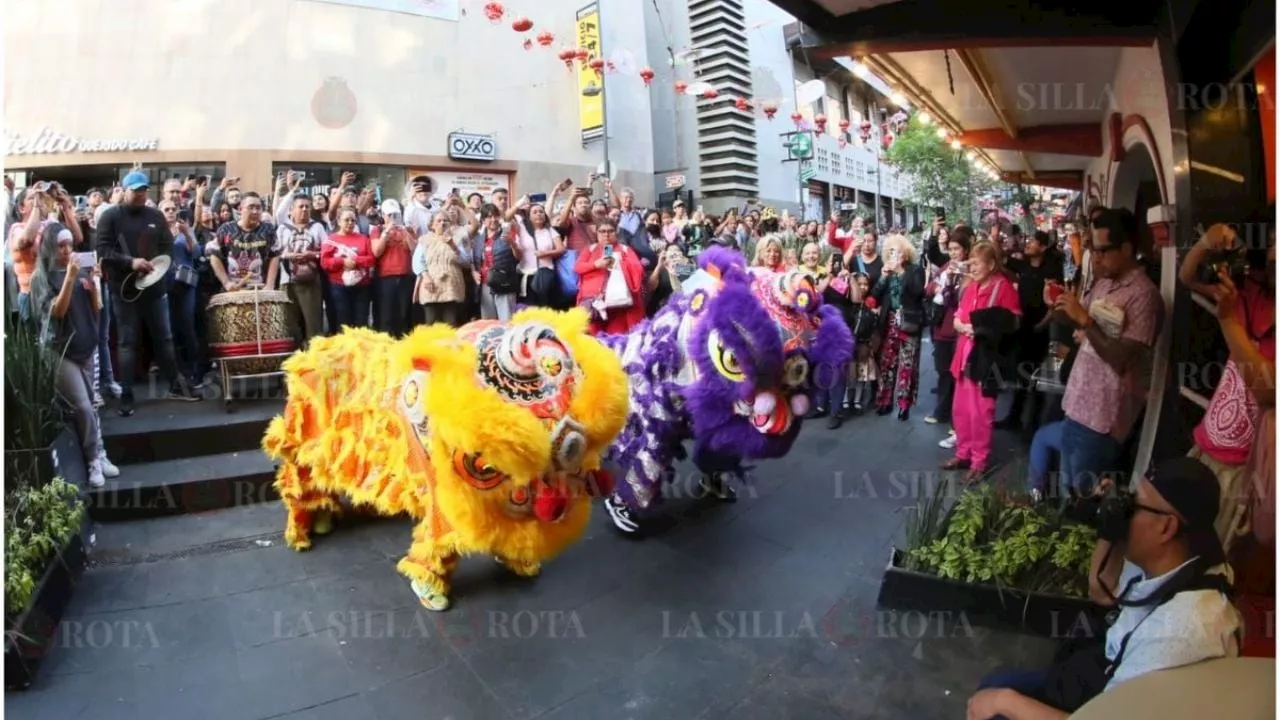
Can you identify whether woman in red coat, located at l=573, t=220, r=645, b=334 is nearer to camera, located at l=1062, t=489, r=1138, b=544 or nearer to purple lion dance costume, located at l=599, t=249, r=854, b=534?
purple lion dance costume, located at l=599, t=249, r=854, b=534

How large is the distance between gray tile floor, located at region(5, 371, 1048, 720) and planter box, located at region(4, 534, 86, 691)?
62mm

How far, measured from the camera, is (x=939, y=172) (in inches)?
661

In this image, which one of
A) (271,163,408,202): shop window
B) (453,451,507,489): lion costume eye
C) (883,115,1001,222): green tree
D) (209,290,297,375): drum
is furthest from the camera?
(883,115,1001,222): green tree

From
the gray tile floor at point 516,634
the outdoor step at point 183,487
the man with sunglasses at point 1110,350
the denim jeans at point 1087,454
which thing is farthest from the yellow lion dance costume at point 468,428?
the denim jeans at point 1087,454

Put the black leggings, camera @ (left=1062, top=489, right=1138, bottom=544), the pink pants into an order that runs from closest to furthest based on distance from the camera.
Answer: camera @ (left=1062, top=489, right=1138, bottom=544) → the pink pants → the black leggings

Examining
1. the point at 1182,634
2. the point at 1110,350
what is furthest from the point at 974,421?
the point at 1182,634

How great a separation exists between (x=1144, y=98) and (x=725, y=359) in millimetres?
2966

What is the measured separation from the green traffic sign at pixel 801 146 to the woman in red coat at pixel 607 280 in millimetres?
15632

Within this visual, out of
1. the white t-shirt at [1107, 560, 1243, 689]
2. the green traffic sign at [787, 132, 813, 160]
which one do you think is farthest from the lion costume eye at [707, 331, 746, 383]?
the green traffic sign at [787, 132, 813, 160]

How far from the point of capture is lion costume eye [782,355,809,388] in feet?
11.7

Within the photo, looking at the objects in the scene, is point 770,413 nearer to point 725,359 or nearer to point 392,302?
point 725,359

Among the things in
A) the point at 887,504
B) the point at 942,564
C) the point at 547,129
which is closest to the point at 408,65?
the point at 547,129

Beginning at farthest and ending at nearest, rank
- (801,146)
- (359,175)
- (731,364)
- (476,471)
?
(801,146) → (359,175) → (731,364) → (476,471)

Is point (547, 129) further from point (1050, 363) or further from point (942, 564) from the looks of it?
point (942, 564)
